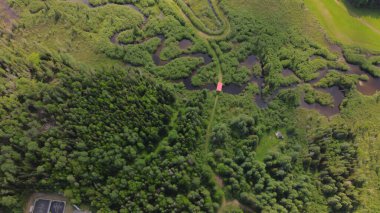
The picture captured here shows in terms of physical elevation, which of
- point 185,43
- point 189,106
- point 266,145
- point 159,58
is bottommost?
point 266,145

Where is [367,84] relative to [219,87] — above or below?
above

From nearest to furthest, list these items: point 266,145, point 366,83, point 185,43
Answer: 1. point 266,145
2. point 366,83
3. point 185,43

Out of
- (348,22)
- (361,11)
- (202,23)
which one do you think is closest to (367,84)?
(348,22)

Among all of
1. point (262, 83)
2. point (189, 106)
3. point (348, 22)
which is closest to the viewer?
point (189, 106)

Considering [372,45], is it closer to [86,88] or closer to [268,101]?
[268,101]

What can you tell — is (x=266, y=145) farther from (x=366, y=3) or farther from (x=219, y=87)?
(x=366, y=3)

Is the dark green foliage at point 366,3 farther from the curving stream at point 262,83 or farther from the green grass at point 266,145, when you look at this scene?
the green grass at point 266,145
